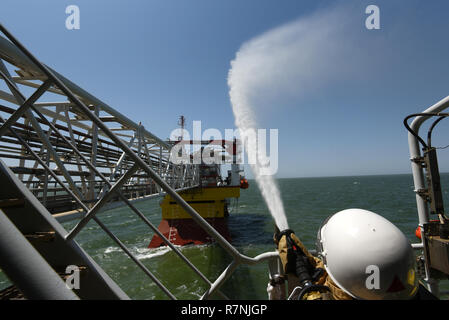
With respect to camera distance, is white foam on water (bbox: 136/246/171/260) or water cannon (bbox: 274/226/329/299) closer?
water cannon (bbox: 274/226/329/299)

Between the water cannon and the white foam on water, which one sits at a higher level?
the water cannon

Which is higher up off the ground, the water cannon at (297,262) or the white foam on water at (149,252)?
the water cannon at (297,262)

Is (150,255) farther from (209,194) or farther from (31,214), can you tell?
(31,214)

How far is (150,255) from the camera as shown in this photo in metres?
12.4

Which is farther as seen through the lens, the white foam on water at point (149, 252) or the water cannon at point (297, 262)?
the white foam on water at point (149, 252)

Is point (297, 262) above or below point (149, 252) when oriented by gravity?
above

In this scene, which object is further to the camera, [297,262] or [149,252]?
[149,252]

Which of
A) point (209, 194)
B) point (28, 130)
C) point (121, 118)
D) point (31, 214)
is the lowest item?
point (209, 194)

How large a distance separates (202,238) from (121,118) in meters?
10.6
